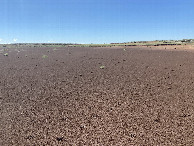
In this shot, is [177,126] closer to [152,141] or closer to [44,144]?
[152,141]

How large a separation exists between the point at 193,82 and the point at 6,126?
732cm

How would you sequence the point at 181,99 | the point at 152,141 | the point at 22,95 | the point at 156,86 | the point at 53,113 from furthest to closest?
1. the point at 156,86
2. the point at 22,95
3. the point at 181,99
4. the point at 53,113
5. the point at 152,141

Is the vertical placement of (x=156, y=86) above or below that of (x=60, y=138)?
above

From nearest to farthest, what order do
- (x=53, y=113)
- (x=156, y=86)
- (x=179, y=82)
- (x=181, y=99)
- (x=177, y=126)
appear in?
1. (x=177, y=126)
2. (x=53, y=113)
3. (x=181, y=99)
4. (x=156, y=86)
5. (x=179, y=82)

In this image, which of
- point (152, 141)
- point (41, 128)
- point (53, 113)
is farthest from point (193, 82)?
point (41, 128)

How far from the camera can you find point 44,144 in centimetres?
321

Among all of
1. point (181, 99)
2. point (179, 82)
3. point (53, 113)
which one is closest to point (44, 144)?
point (53, 113)

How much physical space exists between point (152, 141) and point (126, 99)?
2.16 meters

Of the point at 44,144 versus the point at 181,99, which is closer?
the point at 44,144

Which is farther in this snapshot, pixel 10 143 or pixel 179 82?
pixel 179 82

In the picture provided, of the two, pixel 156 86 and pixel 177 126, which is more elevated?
pixel 156 86

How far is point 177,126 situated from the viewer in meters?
3.65

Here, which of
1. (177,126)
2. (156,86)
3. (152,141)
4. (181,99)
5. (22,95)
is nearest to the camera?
(152,141)

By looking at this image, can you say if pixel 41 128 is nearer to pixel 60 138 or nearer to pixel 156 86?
pixel 60 138
